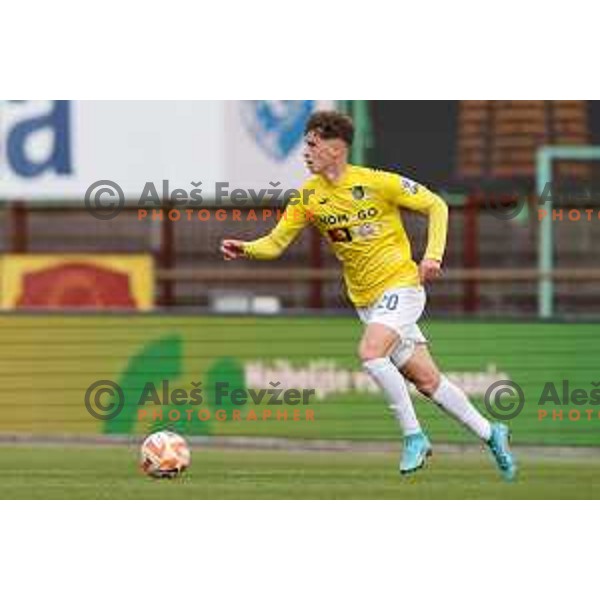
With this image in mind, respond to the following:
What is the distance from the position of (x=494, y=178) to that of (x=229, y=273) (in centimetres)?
356

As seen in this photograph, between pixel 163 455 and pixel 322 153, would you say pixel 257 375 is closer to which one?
pixel 163 455

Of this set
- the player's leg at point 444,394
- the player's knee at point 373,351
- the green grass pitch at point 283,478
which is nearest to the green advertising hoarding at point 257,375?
the green grass pitch at point 283,478

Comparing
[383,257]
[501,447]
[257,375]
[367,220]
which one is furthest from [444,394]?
[257,375]

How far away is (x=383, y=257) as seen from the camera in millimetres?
13055

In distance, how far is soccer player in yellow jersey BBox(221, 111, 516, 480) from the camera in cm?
1289

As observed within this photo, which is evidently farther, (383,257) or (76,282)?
(76,282)

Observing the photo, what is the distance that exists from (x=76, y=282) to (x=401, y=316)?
441 inches

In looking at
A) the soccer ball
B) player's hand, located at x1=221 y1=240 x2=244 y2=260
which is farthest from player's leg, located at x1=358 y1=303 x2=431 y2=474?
the soccer ball

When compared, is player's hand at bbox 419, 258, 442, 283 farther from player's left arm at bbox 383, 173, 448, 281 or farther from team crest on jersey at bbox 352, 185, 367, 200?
team crest on jersey at bbox 352, 185, 367, 200

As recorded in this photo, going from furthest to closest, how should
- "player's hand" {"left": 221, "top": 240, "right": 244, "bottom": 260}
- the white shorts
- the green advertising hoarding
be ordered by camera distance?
the green advertising hoarding
the white shorts
"player's hand" {"left": 221, "top": 240, "right": 244, "bottom": 260}

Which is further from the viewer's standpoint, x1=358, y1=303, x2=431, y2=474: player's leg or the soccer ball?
the soccer ball

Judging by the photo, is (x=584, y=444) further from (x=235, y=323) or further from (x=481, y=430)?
(x=481, y=430)

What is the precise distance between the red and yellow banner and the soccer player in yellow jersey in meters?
10.5

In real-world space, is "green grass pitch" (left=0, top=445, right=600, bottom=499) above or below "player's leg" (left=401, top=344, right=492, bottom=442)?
below
